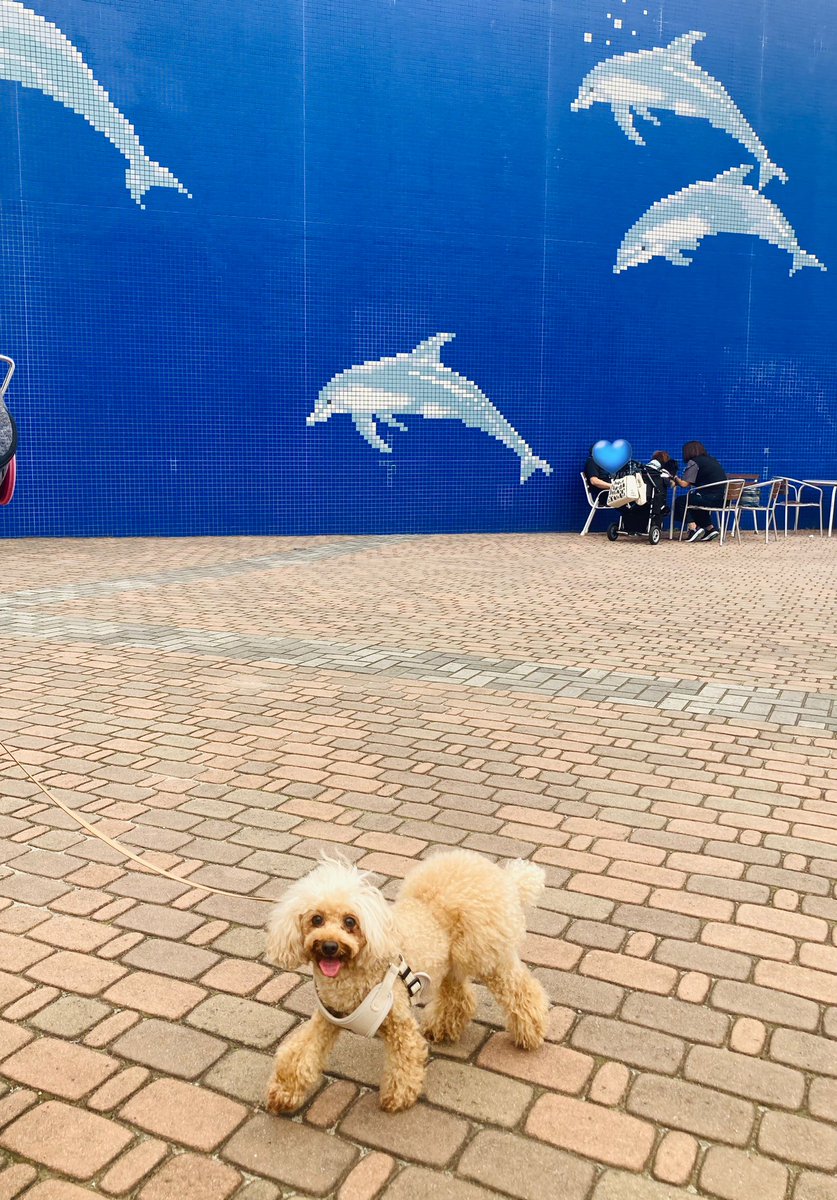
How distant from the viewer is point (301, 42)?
1379 cm

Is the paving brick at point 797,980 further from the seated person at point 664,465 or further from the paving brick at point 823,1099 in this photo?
the seated person at point 664,465

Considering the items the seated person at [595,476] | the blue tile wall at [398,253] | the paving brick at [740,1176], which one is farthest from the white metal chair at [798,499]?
the paving brick at [740,1176]

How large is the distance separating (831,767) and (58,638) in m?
5.13

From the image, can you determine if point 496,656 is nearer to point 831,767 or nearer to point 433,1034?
point 831,767

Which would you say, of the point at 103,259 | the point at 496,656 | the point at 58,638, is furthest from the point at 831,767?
the point at 103,259

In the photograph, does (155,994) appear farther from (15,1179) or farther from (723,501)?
(723,501)

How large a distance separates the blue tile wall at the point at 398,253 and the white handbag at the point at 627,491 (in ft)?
4.71

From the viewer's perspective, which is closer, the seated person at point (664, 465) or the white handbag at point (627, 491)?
the white handbag at point (627, 491)

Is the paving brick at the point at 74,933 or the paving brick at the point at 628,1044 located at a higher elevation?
the paving brick at the point at 628,1044

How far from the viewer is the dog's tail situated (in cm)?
246

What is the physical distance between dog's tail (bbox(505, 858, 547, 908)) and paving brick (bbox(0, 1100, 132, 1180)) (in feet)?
3.30

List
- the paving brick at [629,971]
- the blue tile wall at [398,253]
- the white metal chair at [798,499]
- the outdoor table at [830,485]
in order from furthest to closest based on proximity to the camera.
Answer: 1. the white metal chair at [798,499]
2. the outdoor table at [830,485]
3. the blue tile wall at [398,253]
4. the paving brick at [629,971]

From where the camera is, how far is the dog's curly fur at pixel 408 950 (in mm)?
2033

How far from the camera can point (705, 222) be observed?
16.0 m
